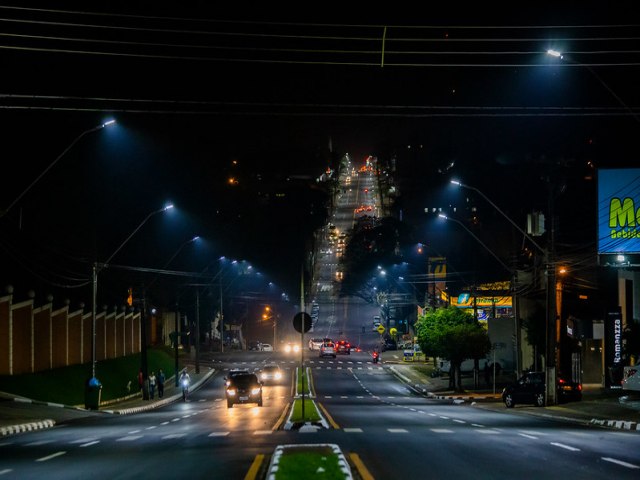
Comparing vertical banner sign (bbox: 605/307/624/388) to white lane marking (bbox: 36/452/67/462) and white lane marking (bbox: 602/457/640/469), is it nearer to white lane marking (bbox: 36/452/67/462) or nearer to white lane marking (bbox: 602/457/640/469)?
white lane marking (bbox: 602/457/640/469)

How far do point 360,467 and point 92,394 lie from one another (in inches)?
1260

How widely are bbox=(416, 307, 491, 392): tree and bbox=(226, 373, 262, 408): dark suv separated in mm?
17802

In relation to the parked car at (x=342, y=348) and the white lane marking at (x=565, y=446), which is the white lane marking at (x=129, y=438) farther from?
the parked car at (x=342, y=348)

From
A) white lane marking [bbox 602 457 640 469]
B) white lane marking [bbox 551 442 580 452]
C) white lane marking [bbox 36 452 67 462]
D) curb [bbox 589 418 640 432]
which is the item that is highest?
white lane marking [bbox 602 457 640 469]

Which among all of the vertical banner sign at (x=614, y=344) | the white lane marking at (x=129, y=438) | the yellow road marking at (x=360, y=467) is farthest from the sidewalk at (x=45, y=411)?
the vertical banner sign at (x=614, y=344)

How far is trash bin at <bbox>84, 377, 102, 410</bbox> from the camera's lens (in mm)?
43188

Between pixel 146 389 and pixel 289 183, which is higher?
pixel 289 183

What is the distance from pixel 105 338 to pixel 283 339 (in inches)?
3264

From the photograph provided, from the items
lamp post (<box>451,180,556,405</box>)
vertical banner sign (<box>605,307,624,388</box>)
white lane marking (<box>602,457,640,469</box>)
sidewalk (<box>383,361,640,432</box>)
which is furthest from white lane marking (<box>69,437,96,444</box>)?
vertical banner sign (<box>605,307,624,388</box>)

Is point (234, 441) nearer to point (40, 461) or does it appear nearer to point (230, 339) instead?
point (40, 461)

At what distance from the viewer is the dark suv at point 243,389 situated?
43781 millimetres

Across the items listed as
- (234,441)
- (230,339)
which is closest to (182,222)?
(230,339)

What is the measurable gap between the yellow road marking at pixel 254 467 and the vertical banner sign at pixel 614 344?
1290 inches

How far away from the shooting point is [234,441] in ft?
67.8
